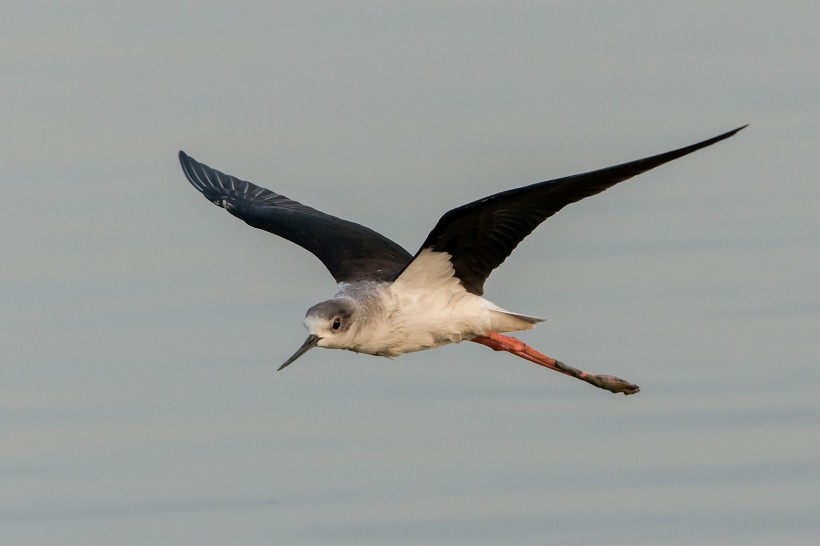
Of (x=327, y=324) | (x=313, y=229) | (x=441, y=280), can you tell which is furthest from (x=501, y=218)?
(x=313, y=229)

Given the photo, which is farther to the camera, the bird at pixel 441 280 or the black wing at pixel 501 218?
the bird at pixel 441 280

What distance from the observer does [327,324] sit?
15.5 m

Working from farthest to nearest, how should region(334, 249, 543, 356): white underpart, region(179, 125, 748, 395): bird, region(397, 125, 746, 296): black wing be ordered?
region(334, 249, 543, 356): white underpart, region(179, 125, 748, 395): bird, region(397, 125, 746, 296): black wing

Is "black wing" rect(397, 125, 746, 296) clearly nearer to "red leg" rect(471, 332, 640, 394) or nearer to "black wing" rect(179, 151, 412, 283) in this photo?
"black wing" rect(179, 151, 412, 283)

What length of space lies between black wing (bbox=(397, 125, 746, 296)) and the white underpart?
157mm

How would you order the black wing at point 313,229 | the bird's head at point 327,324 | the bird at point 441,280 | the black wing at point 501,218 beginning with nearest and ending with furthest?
the black wing at point 501,218
the bird at point 441,280
the bird's head at point 327,324
the black wing at point 313,229

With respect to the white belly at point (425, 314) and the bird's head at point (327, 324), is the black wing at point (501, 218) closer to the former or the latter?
the white belly at point (425, 314)

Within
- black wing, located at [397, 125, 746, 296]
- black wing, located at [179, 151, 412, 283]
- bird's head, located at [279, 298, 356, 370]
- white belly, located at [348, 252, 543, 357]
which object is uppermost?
black wing, located at [179, 151, 412, 283]

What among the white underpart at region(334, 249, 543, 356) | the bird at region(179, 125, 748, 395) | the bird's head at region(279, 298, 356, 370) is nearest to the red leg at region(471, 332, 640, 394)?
the bird at region(179, 125, 748, 395)

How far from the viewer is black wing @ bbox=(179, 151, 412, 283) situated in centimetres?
1777

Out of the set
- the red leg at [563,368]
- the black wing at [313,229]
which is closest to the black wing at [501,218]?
the black wing at [313,229]

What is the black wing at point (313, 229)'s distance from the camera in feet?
58.3

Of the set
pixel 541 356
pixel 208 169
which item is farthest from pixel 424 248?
pixel 208 169

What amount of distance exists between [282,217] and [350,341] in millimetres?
3778
